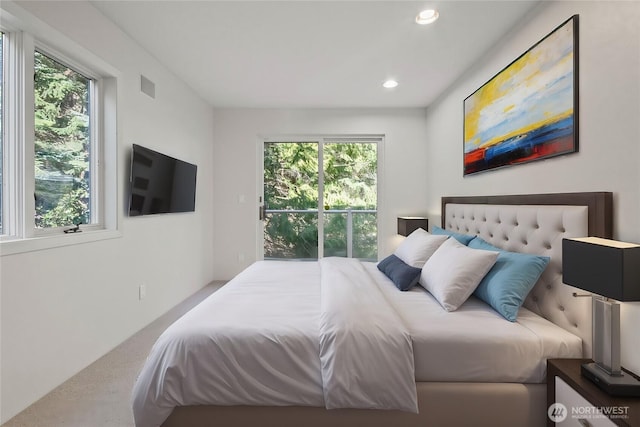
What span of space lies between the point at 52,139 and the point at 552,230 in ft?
10.5

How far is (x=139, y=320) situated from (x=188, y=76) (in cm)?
255

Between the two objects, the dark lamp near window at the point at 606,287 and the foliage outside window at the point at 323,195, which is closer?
the dark lamp near window at the point at 606,287

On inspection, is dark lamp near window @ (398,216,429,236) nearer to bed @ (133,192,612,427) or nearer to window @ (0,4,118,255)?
bed @ (133,192,612,427)

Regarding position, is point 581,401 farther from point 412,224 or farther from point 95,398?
point 412,224

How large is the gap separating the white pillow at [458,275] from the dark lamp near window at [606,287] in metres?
0.52

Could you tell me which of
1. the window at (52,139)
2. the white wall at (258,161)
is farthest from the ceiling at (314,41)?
the white wall at (258,161)

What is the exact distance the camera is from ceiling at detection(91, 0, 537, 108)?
2193 millimetres

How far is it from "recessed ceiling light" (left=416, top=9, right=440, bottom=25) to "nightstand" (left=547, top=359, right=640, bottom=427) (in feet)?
7.45

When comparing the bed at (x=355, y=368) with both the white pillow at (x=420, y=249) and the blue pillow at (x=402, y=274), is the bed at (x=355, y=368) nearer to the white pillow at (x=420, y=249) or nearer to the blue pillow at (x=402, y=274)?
the blue pillow at (x=402, y=274)

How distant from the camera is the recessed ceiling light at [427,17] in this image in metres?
2.21

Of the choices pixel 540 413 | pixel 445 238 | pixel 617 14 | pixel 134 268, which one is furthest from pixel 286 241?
pixel 617 14

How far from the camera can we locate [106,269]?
2398 millimetres

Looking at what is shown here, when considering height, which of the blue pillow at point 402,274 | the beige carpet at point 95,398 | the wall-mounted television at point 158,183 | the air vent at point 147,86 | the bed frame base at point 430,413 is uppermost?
the air vent at point 147,86

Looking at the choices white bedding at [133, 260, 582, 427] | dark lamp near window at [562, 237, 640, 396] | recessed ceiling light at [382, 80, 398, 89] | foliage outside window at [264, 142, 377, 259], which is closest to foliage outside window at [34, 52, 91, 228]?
white bedding at [133, 260, 582, 427]
